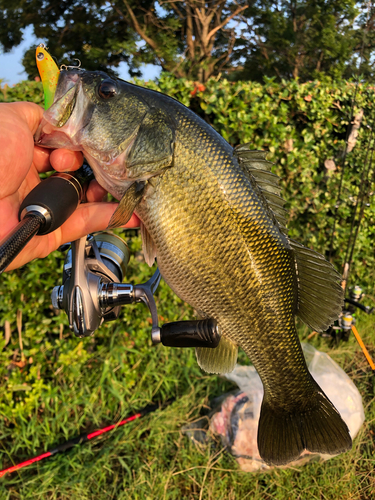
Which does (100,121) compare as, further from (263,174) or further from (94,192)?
(263,174)

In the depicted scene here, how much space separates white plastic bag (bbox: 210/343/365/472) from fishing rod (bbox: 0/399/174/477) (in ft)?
1.89

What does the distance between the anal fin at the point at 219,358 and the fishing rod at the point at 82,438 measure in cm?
174

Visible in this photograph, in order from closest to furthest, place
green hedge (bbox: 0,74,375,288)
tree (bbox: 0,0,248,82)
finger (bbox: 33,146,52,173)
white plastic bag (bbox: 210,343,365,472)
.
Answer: finger (bbox: 33,146,52,173) < white plastic bag (bbox: 210,343,365,472) < green hedge (bbox: 0,74,375,288) < tree (bbox: 0,0,248,82)

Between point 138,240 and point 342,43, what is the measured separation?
52.1 feet

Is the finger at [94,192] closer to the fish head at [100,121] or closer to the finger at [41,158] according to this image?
the finger at [41,158]

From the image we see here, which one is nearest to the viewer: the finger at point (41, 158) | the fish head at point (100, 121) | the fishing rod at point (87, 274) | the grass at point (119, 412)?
the fishing rod at point (87, 274)

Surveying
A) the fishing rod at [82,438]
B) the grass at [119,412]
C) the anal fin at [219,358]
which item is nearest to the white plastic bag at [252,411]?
the grass at [119,412]

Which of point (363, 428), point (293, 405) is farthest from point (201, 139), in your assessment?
point (363, 428)

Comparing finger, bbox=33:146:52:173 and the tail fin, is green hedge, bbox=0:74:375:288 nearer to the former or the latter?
finger, bbox=33:146:52:173

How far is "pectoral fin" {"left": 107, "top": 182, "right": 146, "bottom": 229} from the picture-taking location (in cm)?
135

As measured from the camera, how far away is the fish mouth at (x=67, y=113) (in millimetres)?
1317

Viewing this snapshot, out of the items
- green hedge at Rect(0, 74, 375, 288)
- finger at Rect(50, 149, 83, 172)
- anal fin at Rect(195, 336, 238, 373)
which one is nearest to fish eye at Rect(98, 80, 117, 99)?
finger at Rect(50, 149, 83, 172)

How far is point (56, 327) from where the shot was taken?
3307 millimetres

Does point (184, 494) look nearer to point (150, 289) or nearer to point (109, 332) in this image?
point (109, 332)
